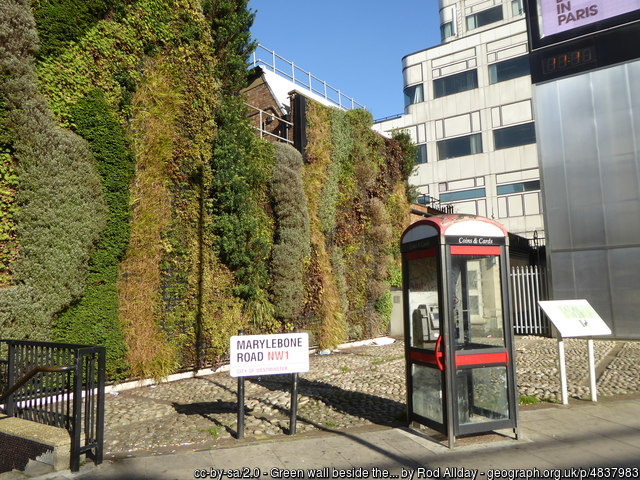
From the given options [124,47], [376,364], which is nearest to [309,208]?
[376,364]

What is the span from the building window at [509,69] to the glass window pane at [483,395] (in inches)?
1280

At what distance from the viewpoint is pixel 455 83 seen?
36.3 m

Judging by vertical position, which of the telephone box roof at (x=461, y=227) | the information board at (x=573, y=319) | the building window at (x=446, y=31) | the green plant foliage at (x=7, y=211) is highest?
the building window at (x=446, y=31)

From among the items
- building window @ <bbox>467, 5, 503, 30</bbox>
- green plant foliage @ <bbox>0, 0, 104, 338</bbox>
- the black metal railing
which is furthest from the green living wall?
building window @ <bbox>467, 5, 503, 30</bbox>

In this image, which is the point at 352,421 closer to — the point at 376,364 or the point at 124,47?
the point at 376,364

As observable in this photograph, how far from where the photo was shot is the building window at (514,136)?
32688mm

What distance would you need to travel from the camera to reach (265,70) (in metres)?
18.5

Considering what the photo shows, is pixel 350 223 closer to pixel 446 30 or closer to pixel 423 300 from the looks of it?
pixel 423 300

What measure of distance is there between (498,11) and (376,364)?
34517mm

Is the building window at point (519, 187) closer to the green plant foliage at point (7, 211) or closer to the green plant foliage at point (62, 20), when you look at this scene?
the green plant foliage at point (62, 20)

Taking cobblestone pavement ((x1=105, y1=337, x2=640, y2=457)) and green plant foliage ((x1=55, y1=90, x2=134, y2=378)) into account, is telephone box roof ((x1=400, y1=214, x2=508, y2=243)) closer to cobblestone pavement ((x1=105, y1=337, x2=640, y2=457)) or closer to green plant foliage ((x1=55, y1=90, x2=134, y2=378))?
cobblestone pavement ((x1=105, y1=337, x2=640, y2=457))

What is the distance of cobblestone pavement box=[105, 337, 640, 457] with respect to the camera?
6.35 m

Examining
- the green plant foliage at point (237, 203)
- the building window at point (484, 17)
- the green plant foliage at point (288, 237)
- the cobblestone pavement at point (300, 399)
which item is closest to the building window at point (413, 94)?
the building window at point (484, 17)

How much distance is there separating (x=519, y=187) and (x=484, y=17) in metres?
14.7
